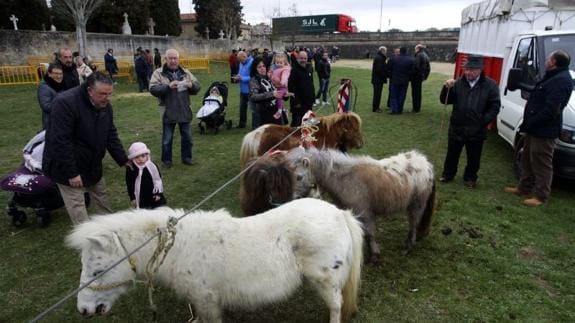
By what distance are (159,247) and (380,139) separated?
7.32 m

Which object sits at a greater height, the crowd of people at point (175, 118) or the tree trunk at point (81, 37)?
the tree trunk at point (81, 37)

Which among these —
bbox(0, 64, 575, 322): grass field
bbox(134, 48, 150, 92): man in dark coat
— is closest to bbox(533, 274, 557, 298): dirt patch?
bbox(0, 64, 575, 322): grass field

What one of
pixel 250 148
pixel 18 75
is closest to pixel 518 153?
pixel 250 148

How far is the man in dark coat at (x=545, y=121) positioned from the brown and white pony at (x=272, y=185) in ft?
11.6

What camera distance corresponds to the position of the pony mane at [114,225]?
8.02ft

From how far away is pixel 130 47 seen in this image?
2752 cm

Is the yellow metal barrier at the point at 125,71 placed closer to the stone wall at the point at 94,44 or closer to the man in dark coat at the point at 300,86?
the stone wall at the point at 94,44

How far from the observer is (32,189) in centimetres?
459

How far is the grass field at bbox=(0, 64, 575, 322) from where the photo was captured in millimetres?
3240

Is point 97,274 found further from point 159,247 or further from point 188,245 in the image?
point 188,245

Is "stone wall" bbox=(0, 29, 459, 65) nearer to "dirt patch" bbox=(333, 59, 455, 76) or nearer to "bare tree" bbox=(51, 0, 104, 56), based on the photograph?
"bare tree" bbox=(51, 0, 104, 56)

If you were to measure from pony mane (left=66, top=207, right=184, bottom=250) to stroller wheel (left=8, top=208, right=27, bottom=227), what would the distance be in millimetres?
3131

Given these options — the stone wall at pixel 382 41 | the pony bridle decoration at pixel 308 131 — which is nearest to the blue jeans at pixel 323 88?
the pony bridle decoration at pixel 308 131

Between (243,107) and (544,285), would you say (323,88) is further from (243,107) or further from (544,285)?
(544,285)
